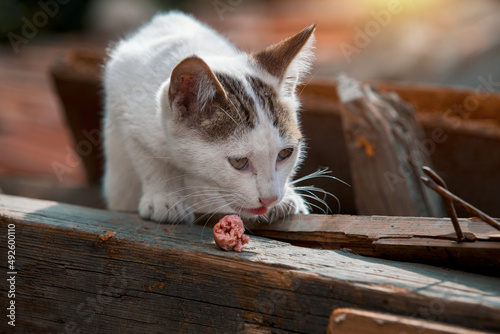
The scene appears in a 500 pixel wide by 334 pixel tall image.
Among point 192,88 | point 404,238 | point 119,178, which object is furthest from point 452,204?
point 119,178

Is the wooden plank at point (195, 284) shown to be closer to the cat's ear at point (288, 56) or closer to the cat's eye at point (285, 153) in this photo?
the cat's eye at point (285, 153)

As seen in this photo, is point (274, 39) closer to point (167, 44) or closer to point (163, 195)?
point (167, 44)

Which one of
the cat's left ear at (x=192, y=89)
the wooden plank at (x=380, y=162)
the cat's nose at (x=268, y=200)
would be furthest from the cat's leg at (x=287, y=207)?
the wooden plank at (x=380, y=162)

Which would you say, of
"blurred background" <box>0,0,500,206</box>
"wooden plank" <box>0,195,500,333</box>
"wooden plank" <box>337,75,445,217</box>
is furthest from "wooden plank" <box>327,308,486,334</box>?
"blurred background" <box>0,0,500,206</box>

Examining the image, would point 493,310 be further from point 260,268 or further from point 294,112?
point 294,112

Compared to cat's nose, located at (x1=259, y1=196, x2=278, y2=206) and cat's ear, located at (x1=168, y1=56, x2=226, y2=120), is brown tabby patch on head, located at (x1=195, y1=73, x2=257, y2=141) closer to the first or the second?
cat's ear, located at (x1=168, y1=56, x2=226, y2=120)
